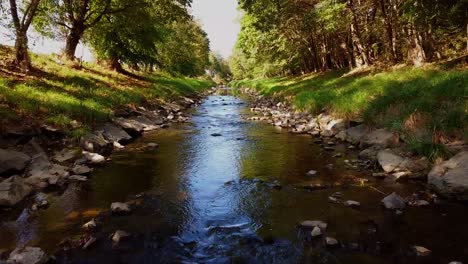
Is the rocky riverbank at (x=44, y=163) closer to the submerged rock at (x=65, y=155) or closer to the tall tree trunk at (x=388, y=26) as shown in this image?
the submerged rock at (x=65, y=155)

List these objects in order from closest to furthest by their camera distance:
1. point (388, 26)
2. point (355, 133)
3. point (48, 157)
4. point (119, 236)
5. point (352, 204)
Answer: point (119, 236) < point (352, 204) < point (48, 157) < point (355, 133) < point (388, 26)

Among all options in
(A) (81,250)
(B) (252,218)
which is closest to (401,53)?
(B) (252,218)

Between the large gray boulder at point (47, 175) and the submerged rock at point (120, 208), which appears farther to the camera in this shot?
the large gray boulder at point (47, 175)

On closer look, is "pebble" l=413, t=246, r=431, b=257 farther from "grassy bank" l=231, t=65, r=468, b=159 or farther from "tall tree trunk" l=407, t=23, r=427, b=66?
"tall tree trunk" l=407, t=23, r=427, b=66

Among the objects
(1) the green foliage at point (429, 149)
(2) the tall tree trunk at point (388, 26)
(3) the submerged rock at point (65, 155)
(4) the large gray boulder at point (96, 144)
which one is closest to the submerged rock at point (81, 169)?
(3) the submerged rock at point (65, 155)

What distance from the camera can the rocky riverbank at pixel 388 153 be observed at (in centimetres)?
899

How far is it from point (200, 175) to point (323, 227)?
15.9ft

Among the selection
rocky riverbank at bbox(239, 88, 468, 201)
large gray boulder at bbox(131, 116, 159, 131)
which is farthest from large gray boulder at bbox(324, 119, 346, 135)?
large gray boulder at bbox(131, 116, 159, 131)

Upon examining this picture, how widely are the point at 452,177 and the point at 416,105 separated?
16.8 ft

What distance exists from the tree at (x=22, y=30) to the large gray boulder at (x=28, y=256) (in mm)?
15265

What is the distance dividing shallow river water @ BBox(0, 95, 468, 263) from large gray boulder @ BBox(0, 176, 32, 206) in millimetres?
709

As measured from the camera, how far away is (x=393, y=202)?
8.47 metres

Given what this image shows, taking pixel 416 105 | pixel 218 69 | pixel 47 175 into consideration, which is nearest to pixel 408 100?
pixel 416 105

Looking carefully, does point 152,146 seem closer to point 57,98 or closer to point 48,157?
point 48,157
